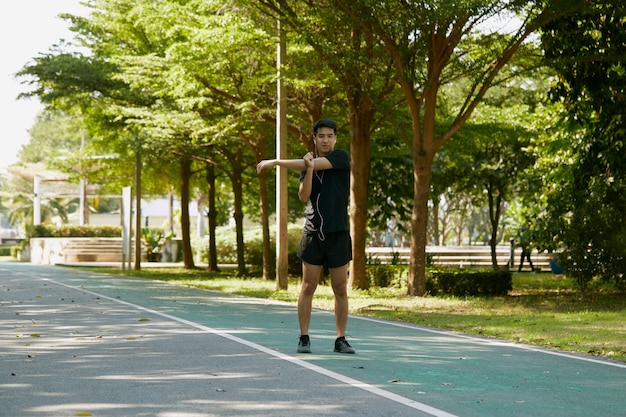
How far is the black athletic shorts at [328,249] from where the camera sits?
30.2ft

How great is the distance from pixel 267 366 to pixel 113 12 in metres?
26.6

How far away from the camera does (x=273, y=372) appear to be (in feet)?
26.7

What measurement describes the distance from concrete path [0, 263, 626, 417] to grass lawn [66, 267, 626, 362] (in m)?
0.90

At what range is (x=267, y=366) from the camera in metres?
8.54

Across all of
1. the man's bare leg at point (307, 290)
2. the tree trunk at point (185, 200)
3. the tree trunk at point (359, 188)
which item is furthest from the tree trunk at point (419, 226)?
the tree trunk at point (185, 200)

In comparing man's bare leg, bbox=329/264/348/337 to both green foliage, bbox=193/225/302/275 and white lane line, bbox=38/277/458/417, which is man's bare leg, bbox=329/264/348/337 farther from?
green foliage, bbox=193/225/302/275

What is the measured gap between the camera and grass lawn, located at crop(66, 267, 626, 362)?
12.1 m

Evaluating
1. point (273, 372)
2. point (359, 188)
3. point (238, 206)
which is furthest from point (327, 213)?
point (238, 206)

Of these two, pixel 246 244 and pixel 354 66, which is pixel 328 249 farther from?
pixel 246 244

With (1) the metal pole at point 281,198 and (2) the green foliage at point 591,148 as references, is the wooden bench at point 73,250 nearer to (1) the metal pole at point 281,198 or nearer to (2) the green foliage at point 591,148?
(1) the metal pole at point 281,198

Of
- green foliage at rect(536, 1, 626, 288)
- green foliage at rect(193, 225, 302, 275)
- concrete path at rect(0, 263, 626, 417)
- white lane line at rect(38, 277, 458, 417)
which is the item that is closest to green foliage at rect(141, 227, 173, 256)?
green foliage at rect(193, 225, 302, 275)

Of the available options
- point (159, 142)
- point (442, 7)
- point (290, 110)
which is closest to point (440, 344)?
point (442, 7)

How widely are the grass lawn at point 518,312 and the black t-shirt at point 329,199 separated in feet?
10.6

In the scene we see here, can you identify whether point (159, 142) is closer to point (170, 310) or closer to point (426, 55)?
point (426, 55)
